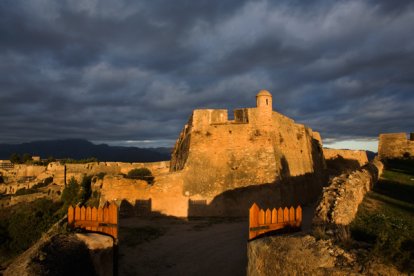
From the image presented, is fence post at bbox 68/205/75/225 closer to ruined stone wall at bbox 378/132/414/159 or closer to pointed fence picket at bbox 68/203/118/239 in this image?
pointed fence picket at bbox 68/203/118/239

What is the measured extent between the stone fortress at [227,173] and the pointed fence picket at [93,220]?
35.2ft

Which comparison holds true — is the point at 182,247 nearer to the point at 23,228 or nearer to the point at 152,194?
the point at 152,194

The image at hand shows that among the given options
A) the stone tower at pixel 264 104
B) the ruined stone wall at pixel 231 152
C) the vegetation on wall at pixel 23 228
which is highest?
the stone tower at pixel 264 104

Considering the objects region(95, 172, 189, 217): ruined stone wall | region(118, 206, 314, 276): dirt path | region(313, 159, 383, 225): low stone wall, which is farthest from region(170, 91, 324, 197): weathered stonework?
region(313, 159, 383, 225): low stone wall

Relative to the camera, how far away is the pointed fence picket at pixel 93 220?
884 centimetres

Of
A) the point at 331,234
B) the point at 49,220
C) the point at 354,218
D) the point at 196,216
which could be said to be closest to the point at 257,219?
the point at 331,234

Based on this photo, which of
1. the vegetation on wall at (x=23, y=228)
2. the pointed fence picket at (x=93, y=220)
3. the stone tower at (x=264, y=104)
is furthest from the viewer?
the vegetation on wall at (x=23, y=228)

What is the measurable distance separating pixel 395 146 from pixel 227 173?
18171mm

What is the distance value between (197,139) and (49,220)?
17668 millimetres

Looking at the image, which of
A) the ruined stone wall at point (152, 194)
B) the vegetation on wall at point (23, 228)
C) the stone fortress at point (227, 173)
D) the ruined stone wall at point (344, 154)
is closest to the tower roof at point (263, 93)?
the stone fortress at point (227, 173)

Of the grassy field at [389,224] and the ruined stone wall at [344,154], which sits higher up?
the ruined stone wall at [344,154]

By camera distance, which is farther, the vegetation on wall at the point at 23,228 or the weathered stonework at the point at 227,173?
the vegetation on wall at the point at 23,228

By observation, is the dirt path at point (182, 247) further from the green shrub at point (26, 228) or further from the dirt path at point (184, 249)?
the green shrub at point (26, 228)

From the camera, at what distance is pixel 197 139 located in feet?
72.3
